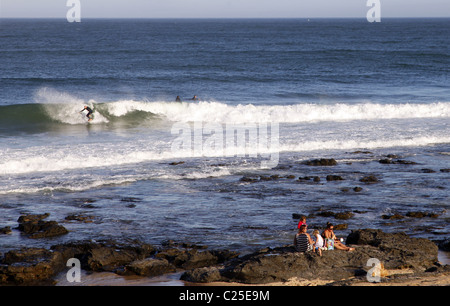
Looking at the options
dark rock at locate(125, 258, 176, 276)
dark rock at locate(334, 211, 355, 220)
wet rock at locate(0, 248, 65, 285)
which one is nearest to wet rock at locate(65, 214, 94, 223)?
wet rock at locate(0, 248, 65, 285)

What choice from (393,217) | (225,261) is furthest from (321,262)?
(393,217)

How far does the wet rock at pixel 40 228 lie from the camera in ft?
48.2

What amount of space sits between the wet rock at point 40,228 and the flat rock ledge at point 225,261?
3.68ft

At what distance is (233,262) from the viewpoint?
12.6 metres

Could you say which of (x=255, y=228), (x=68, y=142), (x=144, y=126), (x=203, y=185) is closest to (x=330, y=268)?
(x=255, y=228)

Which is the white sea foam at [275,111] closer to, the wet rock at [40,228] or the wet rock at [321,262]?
the wet rock at [40,228]

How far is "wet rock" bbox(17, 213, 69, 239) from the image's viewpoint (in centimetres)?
1470

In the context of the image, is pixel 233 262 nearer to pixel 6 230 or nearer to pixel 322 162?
pixel 6 230

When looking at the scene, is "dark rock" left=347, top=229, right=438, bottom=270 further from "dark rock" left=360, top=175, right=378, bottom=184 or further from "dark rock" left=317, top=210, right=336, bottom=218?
"dark rock" left=360, top=175, right=378, bottom=184

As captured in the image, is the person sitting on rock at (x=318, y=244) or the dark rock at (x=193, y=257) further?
the dark rock at (x=193, y=257)

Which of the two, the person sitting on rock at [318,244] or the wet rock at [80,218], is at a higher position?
the person sitting on rock at [318,244]

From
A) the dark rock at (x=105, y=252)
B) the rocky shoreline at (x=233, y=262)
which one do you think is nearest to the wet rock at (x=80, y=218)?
the dark rock at (x=105, y=252)
